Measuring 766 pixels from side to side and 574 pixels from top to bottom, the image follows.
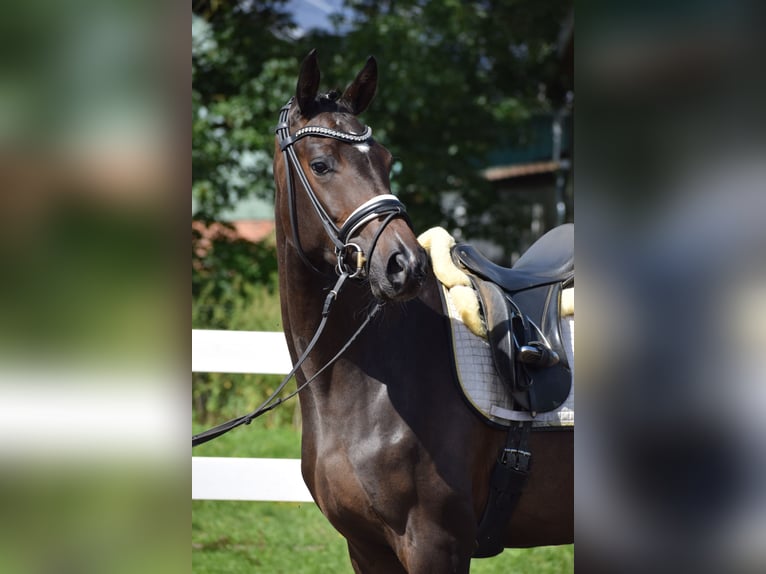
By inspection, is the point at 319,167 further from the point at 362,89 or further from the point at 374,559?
the point at 374,559

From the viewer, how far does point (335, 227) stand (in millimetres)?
2318

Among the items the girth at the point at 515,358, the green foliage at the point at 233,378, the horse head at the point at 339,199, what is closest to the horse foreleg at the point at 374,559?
the girth at the point at 515,358

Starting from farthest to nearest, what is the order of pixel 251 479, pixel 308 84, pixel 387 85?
pixel 387 85 < pixel 251 479 < pixel 308 84

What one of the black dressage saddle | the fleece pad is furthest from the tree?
the fleece pad

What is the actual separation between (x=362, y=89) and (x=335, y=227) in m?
0.55

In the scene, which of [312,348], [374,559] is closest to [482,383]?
[312,348]

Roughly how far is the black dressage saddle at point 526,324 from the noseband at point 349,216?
1.63 ft

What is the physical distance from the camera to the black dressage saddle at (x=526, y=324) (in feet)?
8.39

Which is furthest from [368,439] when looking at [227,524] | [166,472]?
[227,524]

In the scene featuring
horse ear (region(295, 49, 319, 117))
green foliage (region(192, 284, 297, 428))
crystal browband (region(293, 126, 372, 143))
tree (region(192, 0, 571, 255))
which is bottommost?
green foliage (region(192, 284, 297, 428))

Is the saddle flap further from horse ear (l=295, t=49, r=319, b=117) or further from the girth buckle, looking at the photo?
horse ear (l=295, t=49, r=319, b=117)

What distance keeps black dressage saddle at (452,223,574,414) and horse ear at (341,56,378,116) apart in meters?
0.60

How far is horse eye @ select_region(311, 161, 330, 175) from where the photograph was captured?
235cm

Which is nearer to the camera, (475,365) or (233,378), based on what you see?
(475,365)
